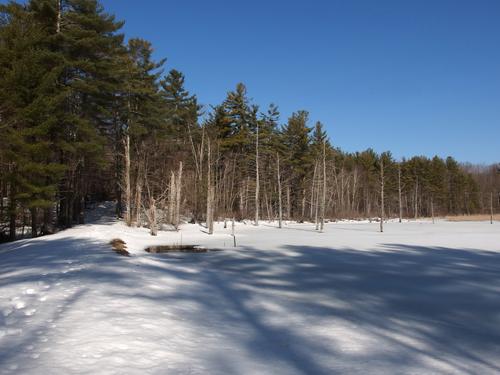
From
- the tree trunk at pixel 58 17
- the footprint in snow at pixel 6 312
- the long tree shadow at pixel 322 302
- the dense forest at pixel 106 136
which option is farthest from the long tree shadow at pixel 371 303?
the tree trunk at pixel 58 17

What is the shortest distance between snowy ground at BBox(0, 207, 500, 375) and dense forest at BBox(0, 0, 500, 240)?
28.7 ft

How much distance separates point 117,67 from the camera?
2367 centimetres

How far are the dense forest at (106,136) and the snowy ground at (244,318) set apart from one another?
8.76 m

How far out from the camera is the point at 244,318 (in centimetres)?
664

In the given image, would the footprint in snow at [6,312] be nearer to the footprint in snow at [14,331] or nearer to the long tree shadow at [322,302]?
the footprint in snow at [14,331]

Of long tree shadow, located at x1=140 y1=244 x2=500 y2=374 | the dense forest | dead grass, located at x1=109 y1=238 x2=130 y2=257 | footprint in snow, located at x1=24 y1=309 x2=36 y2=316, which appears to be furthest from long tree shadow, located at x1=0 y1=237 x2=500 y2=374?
the dense forest

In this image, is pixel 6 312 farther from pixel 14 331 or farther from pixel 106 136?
pixel 106 136

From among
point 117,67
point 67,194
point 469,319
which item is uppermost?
point 117,67

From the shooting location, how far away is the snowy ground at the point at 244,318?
452 centimetres

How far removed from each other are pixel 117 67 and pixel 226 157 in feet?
72.9

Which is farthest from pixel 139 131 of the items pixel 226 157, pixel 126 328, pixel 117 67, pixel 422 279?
pixel 126 328

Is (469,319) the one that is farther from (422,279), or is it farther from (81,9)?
(81,9)

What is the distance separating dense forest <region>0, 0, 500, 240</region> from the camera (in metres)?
18.6

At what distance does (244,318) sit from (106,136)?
26811mm
